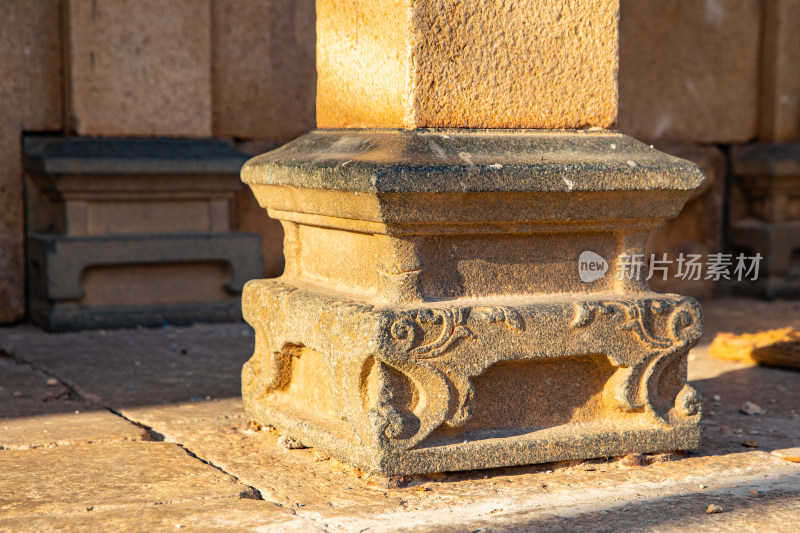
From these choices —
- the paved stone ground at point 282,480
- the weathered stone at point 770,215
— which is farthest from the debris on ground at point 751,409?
the weathered stone at point 770,215

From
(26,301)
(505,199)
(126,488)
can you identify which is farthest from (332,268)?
(26,301)

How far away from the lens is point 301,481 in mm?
2541

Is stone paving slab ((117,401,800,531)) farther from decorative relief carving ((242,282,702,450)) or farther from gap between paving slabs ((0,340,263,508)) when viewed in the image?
decorative relief carving ((242,282,702,450))

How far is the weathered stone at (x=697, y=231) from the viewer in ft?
21.2

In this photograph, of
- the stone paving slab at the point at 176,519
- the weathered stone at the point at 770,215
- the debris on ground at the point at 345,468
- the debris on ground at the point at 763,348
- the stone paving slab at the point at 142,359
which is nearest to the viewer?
the stone paving slab at the point at 176,519

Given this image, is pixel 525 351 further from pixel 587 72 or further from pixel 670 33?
pixel 670 33

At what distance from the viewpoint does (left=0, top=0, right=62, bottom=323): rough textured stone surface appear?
16.1ft

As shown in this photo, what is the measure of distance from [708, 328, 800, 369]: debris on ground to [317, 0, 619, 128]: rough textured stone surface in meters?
1.77

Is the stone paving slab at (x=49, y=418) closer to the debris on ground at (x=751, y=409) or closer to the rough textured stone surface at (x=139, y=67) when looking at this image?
the rough textured stone surface at (x=139, y=67)

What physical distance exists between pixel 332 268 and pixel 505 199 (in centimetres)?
57

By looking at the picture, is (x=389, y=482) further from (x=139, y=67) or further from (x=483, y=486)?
(x=139, y=67)

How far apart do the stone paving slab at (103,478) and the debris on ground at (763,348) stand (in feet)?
8.29

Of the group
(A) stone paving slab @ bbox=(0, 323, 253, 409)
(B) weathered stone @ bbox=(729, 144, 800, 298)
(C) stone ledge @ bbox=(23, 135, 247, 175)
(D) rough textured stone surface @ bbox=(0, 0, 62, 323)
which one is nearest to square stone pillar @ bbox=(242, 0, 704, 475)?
(A) stone paving slab @ bbox=(0, 323, 253, 409)

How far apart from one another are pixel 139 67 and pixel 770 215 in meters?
3.99
